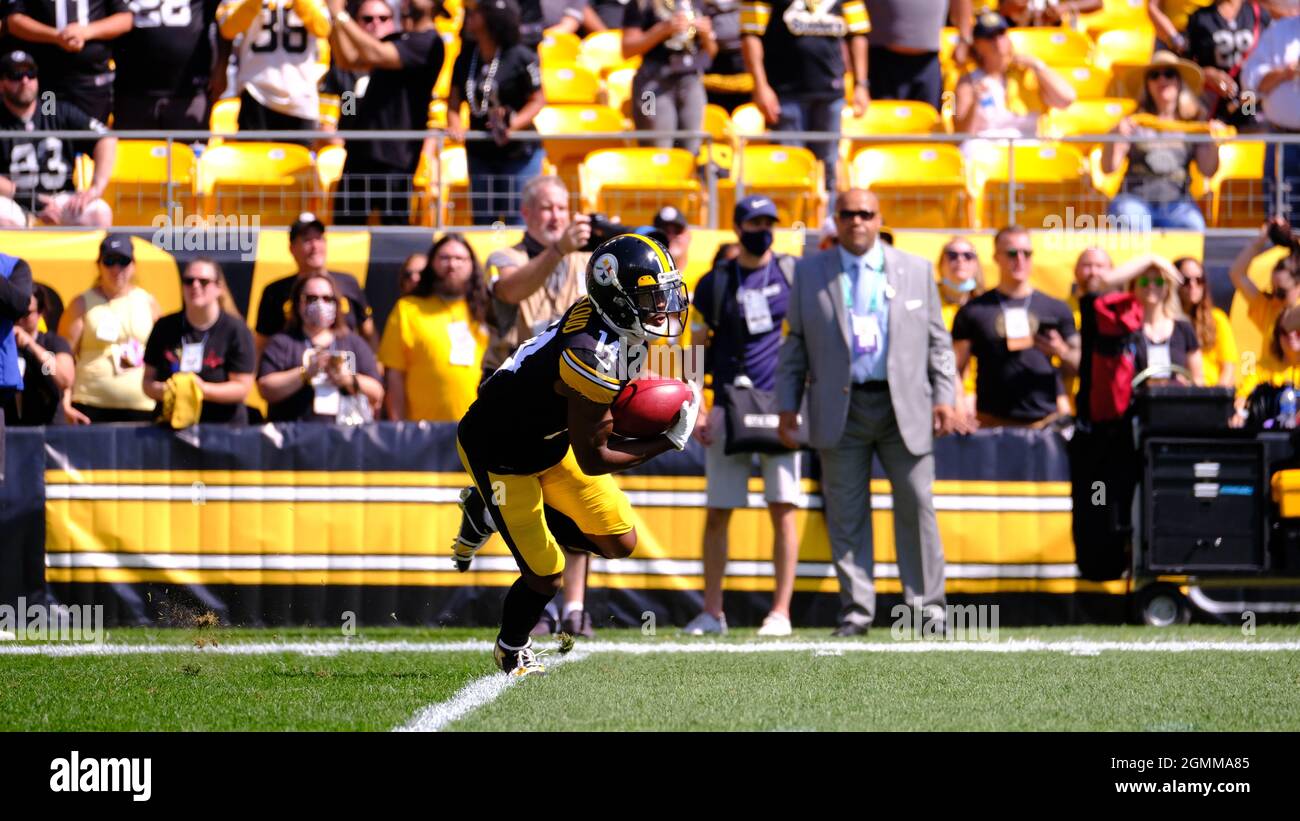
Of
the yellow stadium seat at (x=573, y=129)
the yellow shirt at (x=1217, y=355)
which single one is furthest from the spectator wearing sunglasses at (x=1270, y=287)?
the yellow stadium seat at (x=573, y=129)

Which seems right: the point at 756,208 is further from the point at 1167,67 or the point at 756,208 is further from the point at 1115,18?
the point at 1115,18

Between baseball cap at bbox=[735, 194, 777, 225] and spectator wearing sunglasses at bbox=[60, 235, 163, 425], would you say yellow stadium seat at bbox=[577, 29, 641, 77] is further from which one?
baseball cap at bbox=[735, 194, 777, 225]

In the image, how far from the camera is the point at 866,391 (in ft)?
33.2

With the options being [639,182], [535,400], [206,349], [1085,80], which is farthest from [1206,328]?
[206,349]

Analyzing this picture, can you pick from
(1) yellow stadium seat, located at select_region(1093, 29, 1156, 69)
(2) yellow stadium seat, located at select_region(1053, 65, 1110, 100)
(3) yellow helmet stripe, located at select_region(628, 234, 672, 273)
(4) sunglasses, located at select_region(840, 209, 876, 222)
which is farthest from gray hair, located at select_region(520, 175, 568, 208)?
(1) yellow stadium seat, located at select_region(1093, 29, 1156, 69)

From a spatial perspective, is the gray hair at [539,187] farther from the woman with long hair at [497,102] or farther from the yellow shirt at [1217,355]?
the yellow shirt at [1217,355]

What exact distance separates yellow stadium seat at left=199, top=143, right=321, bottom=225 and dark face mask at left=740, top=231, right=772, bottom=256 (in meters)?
4.52

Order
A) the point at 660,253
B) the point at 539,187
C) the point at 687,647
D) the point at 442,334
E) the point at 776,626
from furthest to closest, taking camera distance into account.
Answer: the point at 442,334 → the point at 776,626 → the point at 539,187 → the point at 687,647 → the point at 660,253

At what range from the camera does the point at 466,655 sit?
8836mm

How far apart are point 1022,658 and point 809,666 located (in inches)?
43.5

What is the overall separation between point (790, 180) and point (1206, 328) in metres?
3.62

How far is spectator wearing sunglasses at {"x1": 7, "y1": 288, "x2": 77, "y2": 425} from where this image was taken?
1123cm
